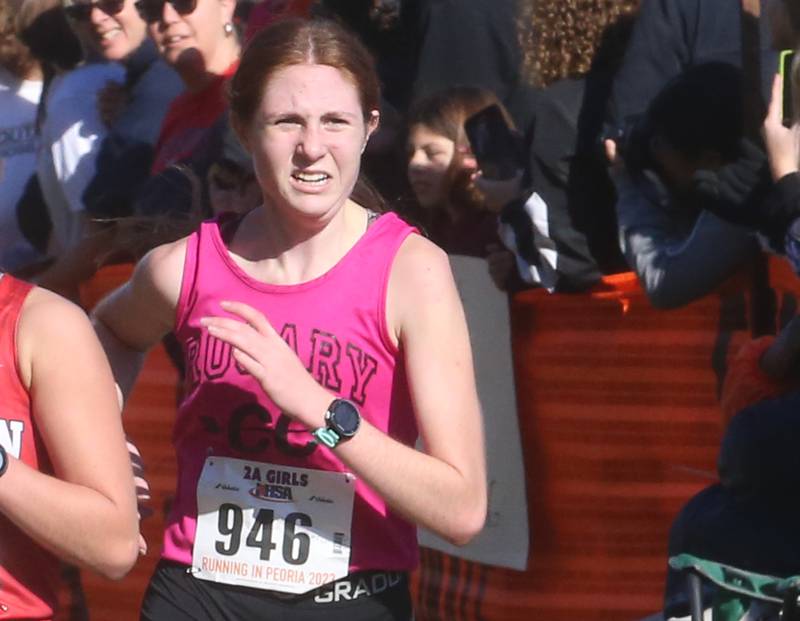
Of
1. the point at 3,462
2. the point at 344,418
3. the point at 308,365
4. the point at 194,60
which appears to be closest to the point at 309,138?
the point at 308,365

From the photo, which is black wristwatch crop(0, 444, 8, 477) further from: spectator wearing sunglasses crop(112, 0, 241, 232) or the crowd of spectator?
spectator wearing sunglasses crop(112, 0, 241, 232)

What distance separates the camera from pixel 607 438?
4766mm

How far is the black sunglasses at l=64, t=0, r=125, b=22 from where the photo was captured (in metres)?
5.97

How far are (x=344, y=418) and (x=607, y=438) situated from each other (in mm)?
1822

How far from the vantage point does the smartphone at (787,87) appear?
4.02 meters

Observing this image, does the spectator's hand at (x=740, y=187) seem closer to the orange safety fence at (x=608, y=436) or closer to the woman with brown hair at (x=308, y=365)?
the orange safety fence at (x=608, y=436)

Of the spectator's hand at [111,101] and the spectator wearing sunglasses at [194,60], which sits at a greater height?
the spectator wearing sunglasses at [194,60]

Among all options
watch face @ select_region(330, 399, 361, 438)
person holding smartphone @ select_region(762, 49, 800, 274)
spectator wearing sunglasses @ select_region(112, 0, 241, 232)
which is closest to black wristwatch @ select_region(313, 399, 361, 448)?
watch face @ select_region(330, 399, 361, 438)

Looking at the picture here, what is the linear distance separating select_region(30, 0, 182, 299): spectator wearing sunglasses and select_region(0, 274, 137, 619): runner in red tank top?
106 inches

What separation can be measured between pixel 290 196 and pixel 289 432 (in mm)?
432

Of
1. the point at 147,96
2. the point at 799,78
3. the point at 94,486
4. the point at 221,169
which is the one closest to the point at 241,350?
the point at 94,486

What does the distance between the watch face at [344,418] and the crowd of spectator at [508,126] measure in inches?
40.8

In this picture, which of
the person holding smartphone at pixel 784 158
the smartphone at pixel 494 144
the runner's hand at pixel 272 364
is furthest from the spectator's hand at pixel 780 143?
the runner's hand at pixel 272 364

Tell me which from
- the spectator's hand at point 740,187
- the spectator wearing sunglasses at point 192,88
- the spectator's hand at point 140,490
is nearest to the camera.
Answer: the spectator's hand at point 140,490
